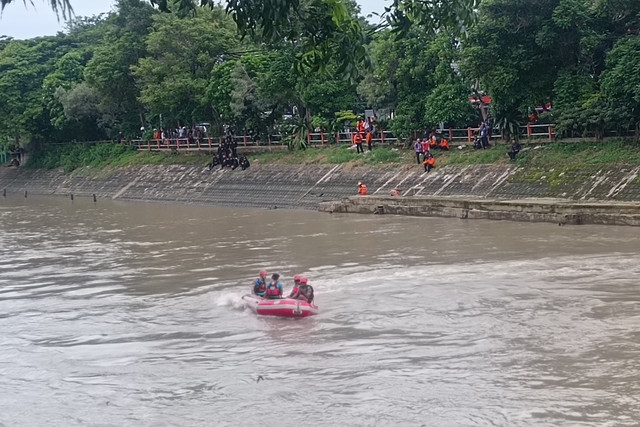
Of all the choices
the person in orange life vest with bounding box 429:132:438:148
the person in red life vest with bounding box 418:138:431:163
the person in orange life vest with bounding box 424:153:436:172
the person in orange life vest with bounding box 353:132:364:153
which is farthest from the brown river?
the person in orange life vest with bounding box 353:132:364:153

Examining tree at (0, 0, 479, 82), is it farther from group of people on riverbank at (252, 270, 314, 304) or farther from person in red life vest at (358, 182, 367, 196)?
person in red life vest at (358, 182, 367, 196)

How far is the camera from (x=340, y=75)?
775cm

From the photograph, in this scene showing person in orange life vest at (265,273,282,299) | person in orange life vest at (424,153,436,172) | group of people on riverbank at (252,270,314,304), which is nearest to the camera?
group of people on riverbank at (252,270,314,304)

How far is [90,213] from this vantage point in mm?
40719

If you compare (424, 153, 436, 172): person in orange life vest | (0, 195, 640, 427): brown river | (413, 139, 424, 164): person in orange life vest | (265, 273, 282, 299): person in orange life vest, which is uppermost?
(413, 139, 424, 164): person in orange life vest

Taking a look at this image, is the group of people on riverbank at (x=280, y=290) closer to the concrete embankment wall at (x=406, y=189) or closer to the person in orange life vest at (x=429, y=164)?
the concrete embankment wall at (x=406, y=189)

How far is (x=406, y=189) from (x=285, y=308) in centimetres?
1870

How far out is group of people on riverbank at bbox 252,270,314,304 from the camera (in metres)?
16.3

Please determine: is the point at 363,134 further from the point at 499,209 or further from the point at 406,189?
the point at 499,209

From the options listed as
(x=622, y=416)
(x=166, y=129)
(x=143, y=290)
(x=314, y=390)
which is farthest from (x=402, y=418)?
(x=166, y=129)

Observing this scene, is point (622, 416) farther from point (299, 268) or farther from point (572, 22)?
point (572, 22)

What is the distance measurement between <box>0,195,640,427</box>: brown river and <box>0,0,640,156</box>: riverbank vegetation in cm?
484

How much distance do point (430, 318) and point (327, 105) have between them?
2710 cm

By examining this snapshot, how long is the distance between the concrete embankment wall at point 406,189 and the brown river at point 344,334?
1.59 metres
